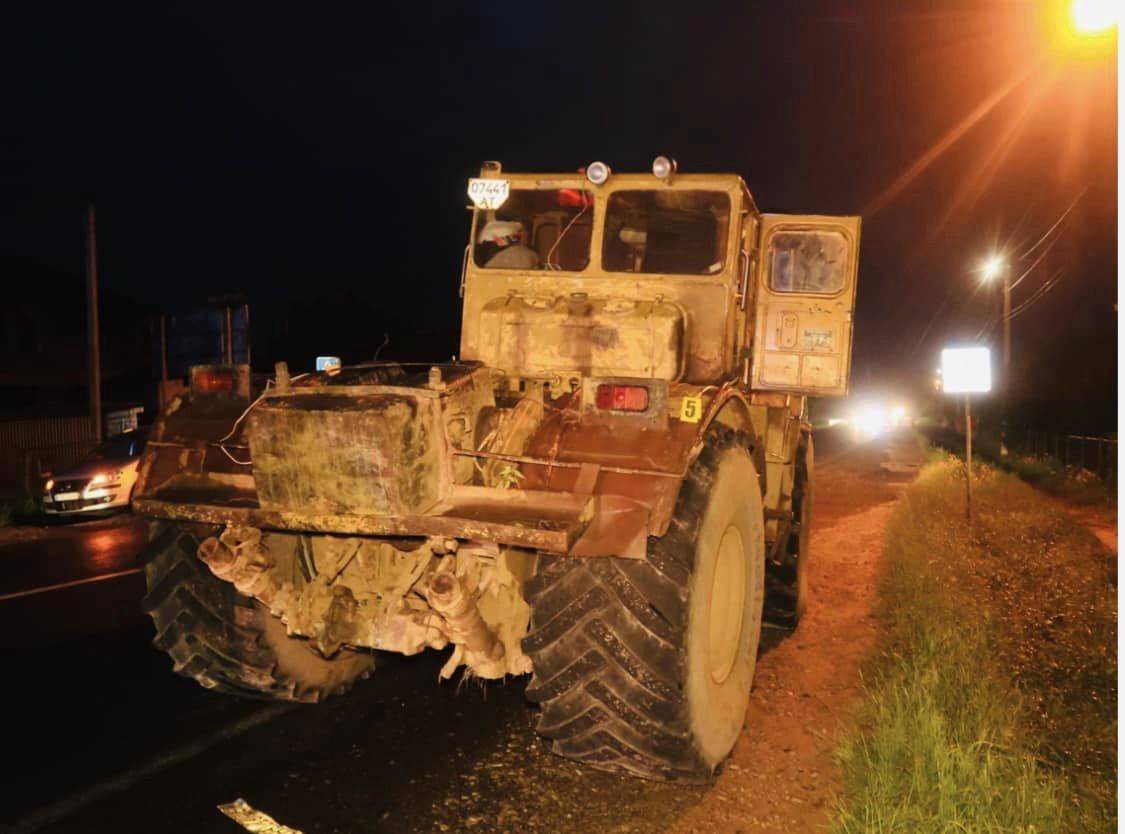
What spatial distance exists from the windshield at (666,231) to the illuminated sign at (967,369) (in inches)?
311

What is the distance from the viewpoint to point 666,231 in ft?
19.2

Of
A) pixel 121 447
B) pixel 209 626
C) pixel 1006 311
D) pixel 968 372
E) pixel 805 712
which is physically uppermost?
pixel 1006 311

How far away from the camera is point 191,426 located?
4.59 m

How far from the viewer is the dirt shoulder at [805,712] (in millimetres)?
4207

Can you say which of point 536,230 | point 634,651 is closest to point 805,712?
point 634,651

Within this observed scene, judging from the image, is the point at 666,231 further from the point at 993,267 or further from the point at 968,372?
the point at 993,267

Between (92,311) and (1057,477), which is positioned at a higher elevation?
(92,311)

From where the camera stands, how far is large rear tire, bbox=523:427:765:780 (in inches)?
151

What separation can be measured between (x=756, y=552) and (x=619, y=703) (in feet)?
5.25

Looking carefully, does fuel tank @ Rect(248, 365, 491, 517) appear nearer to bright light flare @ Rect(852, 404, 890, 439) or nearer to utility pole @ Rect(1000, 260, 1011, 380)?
utility pole @ Rect(1000, 260, 1011, 380)

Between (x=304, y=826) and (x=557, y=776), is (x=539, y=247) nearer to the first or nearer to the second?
(x=557, y=776)

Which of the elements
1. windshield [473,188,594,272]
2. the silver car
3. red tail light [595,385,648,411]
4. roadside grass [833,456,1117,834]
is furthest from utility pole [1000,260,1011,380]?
red tail light [595,385,648,411]

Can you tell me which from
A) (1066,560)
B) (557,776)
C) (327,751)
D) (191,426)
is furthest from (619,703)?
(1066,560)

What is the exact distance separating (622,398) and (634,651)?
1127mm
